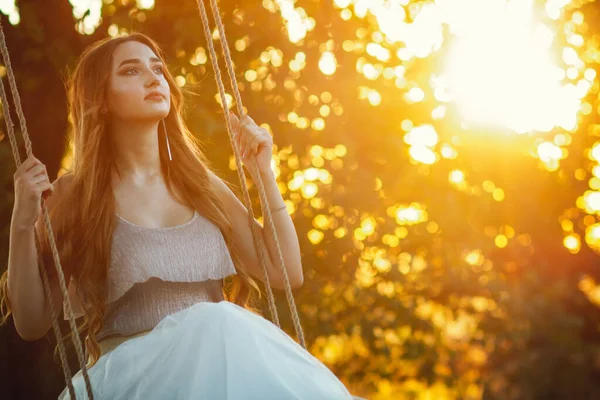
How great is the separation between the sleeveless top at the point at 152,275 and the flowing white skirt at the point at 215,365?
0.24 metres

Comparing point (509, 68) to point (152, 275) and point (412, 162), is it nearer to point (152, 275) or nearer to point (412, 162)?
point (412, 162)

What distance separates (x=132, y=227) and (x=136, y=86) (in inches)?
13.3

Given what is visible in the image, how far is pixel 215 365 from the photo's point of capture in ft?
5.37

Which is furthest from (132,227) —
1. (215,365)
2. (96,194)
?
(215,365)

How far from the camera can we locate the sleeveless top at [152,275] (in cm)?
212

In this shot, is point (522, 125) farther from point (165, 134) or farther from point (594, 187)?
point (165, 134)

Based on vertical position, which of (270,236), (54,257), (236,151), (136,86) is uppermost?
(136,86)

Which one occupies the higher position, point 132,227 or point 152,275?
point 132,227

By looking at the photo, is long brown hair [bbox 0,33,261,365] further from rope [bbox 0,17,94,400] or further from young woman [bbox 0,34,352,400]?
rope [bbox 0,17,94,400]

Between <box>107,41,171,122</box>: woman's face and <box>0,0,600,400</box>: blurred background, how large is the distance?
5.85ft

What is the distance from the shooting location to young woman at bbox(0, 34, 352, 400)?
2021 millimetres

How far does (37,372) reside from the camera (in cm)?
396

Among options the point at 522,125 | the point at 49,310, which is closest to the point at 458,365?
the point at 522,125

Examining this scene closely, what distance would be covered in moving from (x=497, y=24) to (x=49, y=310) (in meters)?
3.79
